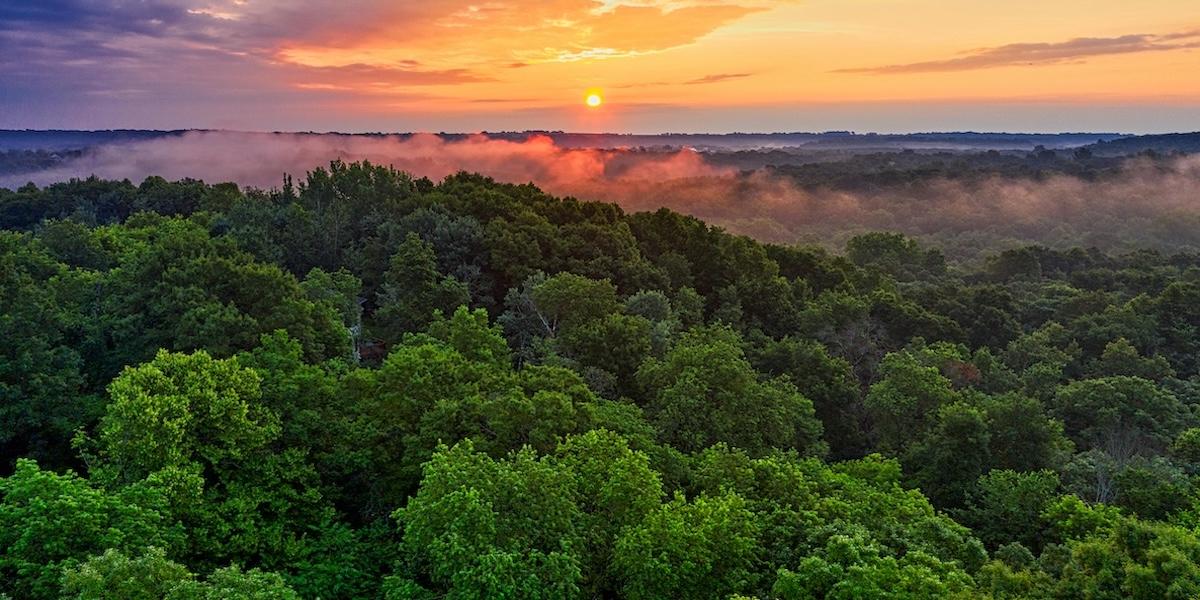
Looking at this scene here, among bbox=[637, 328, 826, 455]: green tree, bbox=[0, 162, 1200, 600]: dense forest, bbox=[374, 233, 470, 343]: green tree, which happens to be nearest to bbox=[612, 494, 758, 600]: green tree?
bbox=[0, 162, 1200, 600]: dense forest

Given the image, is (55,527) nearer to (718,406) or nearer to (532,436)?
(532,436)

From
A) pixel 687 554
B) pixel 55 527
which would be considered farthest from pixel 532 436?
pixel 55 527

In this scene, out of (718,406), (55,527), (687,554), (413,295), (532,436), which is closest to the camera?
(55,527)

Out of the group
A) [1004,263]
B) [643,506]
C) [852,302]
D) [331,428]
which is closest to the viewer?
[643,506]

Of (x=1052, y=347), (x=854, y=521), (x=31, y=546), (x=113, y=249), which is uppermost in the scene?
(x=113, y=249)

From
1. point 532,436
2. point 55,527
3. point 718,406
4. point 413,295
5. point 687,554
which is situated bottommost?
point 718,406

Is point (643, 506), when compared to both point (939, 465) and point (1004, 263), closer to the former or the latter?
point (939, 465)

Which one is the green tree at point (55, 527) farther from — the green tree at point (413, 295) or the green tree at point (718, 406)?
the green tree at point (413, 295)

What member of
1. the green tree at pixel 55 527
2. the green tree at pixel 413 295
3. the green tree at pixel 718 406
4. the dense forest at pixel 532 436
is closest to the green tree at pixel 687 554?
the dense forest at pixel 532 436

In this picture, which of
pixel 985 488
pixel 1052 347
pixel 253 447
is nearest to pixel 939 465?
pixel 985 488
